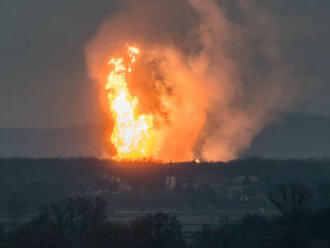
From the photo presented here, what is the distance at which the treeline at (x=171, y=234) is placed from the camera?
77.2 meters

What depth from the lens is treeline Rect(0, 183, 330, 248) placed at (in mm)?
77188

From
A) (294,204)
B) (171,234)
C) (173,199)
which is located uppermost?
(173,199)

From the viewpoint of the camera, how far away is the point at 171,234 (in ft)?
273

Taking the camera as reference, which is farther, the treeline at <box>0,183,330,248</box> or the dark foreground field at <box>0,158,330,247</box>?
the dark foreground field at <box>0,158,330,247</box>

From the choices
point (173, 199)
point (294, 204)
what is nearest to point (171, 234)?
point (294, 204)

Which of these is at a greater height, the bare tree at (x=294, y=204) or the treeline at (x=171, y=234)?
the bare tree at (x=294, y=204)

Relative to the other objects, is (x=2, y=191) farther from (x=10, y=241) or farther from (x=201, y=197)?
(x=10, y=241)

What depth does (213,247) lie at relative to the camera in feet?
270

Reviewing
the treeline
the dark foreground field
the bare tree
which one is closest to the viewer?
the treeline

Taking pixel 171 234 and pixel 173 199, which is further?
pixel 173 199

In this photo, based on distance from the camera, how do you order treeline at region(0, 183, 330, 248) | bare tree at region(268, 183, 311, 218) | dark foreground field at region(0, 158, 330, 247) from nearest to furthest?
treeline at region(0, 183, 330, 248) → dark foreground field at region(0, 158, 330, 247) → bare tree at region(268, 183, 311, 218)

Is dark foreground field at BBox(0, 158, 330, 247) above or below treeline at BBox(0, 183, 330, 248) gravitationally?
above

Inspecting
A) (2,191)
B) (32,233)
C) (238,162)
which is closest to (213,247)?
(32,233)

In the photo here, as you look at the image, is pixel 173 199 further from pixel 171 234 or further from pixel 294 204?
pixel 171 234
